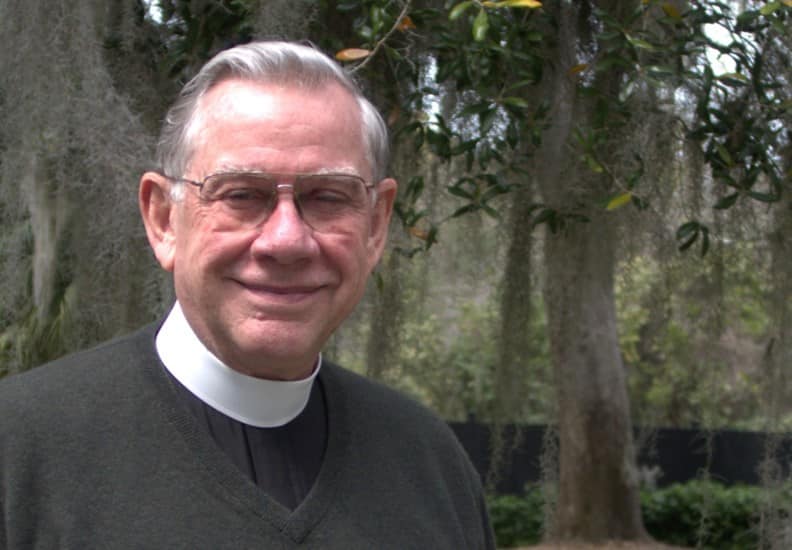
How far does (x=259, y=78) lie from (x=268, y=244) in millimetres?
193

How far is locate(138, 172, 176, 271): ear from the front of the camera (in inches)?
51.5

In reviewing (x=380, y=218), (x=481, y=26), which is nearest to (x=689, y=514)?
(x=481, y=26)

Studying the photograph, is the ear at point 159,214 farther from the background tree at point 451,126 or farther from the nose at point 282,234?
the background tree at point 451,126

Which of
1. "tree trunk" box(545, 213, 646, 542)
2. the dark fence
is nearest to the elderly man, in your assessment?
"tree trunk" box(545, 213, 646, 542)

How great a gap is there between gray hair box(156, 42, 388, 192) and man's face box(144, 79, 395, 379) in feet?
0.05

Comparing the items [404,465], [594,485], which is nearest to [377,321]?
[404,465]

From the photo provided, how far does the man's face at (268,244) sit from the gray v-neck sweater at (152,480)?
11cm

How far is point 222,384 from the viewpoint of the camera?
4.23ft

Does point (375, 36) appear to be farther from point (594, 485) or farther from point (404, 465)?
point (594, 485)

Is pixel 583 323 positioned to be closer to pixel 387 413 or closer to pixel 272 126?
pixel 387 413

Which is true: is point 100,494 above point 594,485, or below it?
above

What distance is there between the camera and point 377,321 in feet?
11.3

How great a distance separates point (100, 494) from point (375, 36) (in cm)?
142

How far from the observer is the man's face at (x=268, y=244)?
3.95 feet
